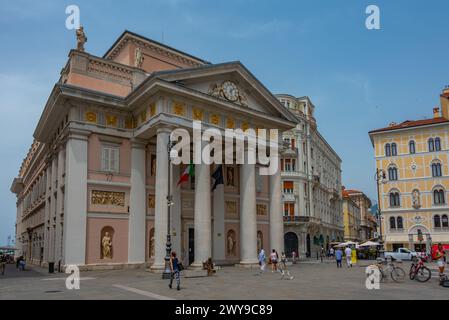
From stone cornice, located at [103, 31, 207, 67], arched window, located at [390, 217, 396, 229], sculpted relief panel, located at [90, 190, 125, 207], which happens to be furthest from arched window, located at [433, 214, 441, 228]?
sculpted relief panel, located at [90, 190, 125, 207]

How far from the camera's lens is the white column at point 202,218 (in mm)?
27406

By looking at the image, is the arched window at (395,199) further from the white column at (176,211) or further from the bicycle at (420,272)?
the bicycle at (420,272)

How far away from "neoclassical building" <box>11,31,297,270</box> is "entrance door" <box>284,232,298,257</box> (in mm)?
27470

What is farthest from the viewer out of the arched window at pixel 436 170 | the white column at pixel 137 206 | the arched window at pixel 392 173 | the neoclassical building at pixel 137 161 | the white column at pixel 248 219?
the arched window at pixel 392 173

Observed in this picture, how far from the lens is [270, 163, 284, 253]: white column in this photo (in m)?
33.6

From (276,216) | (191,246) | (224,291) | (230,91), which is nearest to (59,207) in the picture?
(191,246)

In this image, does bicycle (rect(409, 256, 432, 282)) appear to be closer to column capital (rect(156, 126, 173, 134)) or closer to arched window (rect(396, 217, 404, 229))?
column capital (rect(156, 126, 173, 134))

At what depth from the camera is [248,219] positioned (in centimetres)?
3153

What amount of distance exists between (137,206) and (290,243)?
36270mm

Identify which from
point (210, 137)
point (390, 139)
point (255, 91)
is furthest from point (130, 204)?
point (390, 139)

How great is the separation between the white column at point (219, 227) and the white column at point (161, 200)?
29.1 feet

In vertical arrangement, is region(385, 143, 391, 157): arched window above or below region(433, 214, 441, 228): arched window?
above

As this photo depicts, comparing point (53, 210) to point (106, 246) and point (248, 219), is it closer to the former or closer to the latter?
point (106, 246)

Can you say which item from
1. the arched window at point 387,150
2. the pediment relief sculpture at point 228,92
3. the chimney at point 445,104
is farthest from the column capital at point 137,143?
the chimney at point 445,104
